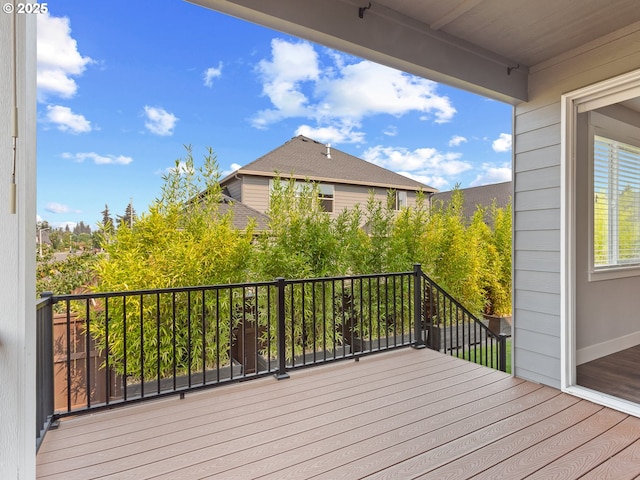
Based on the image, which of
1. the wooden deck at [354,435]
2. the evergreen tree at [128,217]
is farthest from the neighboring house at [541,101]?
the evergreen tree at [128,217]

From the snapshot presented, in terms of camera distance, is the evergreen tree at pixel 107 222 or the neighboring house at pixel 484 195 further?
the neighboring house at pixel 484 195

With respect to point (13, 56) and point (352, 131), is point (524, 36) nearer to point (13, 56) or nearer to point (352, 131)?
point (13, 56)

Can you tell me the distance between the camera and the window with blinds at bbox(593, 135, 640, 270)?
3404mm

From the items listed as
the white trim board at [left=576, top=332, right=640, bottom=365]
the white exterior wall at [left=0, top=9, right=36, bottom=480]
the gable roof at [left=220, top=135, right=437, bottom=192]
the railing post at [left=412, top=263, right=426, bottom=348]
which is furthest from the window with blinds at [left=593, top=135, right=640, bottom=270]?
the white exterior wall at [left=0, top=9, right=36, bottom=480]

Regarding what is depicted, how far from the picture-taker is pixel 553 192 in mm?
2717

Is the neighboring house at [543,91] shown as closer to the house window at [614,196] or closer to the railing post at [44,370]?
the house window at [614,196]

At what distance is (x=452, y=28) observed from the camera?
2.41 metres

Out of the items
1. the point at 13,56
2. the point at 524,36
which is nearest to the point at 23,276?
the point at 13,56

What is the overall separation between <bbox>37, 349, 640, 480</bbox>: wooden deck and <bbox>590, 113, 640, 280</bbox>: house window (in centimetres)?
175

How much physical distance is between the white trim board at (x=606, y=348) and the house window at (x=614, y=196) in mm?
687

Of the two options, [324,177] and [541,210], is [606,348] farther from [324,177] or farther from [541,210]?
[324,177]

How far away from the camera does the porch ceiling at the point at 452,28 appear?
198 cm

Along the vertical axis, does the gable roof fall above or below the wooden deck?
above

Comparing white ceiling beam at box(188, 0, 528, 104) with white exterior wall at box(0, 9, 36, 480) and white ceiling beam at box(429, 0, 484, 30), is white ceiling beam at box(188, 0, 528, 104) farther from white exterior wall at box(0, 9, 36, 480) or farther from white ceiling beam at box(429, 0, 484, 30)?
white exterior wall at box(0, 9, 36, 480)
